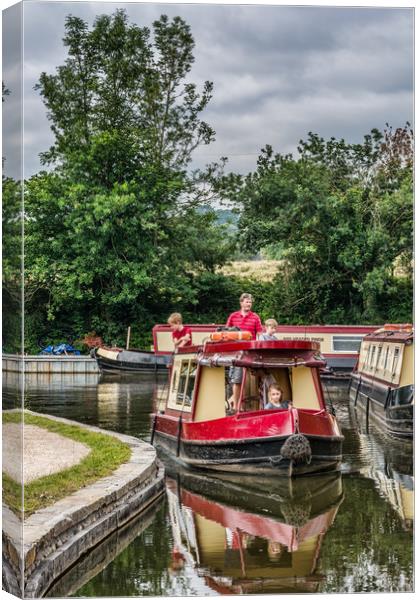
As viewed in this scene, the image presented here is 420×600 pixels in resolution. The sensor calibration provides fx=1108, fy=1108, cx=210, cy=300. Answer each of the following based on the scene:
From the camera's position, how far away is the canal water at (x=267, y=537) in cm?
673

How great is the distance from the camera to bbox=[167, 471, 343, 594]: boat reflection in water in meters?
7.00

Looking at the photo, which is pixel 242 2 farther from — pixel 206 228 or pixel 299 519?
pixel 206 228

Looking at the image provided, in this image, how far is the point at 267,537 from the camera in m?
8.46

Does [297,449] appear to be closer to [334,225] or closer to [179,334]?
[179,334]

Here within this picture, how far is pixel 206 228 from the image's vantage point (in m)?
19.8

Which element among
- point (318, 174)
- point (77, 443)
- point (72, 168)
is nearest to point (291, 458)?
point (77, 443)

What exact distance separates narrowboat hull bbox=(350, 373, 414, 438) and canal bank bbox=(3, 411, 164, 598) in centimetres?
432

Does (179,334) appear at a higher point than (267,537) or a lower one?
higher

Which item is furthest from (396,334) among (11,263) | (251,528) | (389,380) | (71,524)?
(11,263)

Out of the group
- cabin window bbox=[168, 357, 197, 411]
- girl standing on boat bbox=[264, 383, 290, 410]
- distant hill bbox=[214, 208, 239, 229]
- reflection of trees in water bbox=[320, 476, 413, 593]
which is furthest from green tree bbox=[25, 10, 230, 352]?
reflection of trees in water bbox=[320, 476, 413, 593]

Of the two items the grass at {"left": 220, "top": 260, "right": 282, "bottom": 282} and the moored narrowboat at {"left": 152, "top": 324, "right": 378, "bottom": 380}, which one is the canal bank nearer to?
the moored narrowboat at {"left": 152, "top": 324, "right": 378, "bottom": 380}

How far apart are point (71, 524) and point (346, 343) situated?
14076 millimetres

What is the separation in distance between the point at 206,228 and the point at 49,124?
130 inches

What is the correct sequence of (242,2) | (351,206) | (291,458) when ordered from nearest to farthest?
(242,2) < (291,458) < (351,206)
